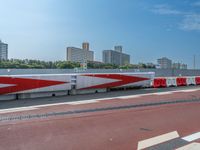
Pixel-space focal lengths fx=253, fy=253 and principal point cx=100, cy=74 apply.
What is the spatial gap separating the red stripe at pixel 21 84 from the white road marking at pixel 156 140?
27.2 ft

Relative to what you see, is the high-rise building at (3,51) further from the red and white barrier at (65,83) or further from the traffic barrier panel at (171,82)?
the red and white barrier at (65,83)

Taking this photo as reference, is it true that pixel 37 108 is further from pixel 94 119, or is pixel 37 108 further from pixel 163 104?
pixel 163 104

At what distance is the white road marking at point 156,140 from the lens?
5.59 meters

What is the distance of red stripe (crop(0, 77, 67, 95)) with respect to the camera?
12.2 m

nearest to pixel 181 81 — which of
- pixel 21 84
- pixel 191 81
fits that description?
pixel 191 81

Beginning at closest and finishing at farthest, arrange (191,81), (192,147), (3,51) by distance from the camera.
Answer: (192,147) < (191,81) < (3,51)

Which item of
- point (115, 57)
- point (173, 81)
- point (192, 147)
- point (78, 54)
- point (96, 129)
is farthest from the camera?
point (115, 57)

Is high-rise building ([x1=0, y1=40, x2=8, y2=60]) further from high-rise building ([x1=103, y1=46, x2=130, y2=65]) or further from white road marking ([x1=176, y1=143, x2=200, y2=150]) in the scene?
white road marking ([x1=176, y1=143, x2=200, y2=150])

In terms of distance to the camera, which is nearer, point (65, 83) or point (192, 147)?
point (192, 147)

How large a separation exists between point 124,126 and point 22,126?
2879mm

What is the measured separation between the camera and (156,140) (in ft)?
19.7

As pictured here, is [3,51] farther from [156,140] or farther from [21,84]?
[156,140]

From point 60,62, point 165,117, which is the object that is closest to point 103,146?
point 165,117

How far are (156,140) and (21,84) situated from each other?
27.9 feet
